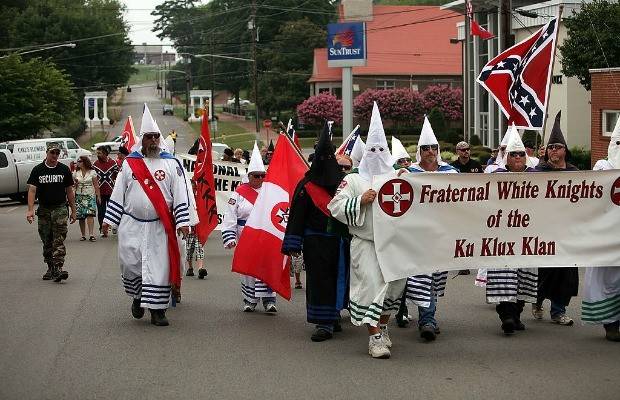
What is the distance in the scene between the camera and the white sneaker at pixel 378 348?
8.92 m

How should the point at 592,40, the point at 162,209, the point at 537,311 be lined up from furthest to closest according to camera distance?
1. the point at 592,40
2. the point at 162,209
3. the point at 537,311

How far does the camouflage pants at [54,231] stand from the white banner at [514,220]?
6.85m

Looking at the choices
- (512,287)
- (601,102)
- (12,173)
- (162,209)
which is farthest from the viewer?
(12,173)

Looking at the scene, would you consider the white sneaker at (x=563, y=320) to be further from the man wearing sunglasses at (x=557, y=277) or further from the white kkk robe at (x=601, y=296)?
the white kkk robe at (x=601, y=296)

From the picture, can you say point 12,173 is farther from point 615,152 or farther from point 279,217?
point 615,152

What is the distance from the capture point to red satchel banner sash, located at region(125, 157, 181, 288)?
10992 millimetres

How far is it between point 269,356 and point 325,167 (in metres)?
Answer: 1.88

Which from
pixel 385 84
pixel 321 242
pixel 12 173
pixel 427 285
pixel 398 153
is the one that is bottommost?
pixel 427 285

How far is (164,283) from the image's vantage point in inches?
430

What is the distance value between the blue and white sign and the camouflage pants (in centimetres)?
3086

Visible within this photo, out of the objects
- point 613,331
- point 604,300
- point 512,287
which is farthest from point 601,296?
point 512,287

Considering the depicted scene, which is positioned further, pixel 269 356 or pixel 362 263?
pixel 362 263

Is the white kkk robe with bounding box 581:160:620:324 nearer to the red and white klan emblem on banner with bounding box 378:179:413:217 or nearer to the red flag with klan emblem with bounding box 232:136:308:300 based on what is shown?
the red and white klan emblem on banner with bounding box 378:179:413:217

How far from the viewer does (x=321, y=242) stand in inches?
397
